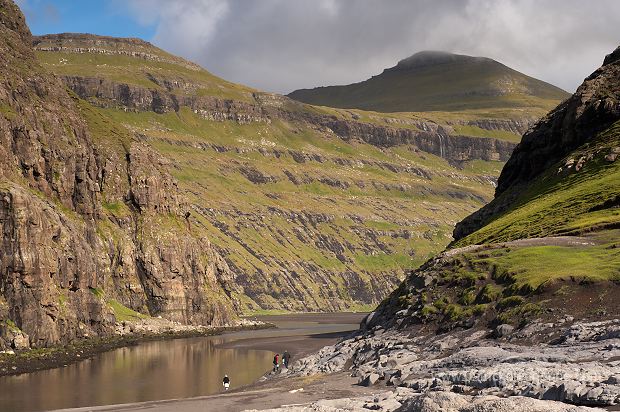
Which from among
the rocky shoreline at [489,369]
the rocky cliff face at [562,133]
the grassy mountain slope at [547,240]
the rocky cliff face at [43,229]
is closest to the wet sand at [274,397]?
the rocky shoreline at [489,369]

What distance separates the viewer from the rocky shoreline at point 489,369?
39312 millimetres

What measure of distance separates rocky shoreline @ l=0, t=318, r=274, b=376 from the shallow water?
10.8 feet

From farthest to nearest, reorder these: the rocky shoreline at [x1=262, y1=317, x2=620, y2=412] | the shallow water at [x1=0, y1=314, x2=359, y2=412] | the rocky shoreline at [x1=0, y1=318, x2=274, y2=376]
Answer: the rocky shoreline at [x1=0, y1=318, x2=274, y2=376] → the shallow water at [x1=0, y1=314, x2=359, y2=412] → the rocky shoreline at [x1=262, y1=317, x2=620, y2=412]

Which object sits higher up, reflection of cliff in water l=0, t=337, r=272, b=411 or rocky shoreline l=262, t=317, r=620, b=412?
rocky shoreline l=262, t=317, r=620, b=412

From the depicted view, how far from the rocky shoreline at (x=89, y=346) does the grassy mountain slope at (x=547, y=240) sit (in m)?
54.5

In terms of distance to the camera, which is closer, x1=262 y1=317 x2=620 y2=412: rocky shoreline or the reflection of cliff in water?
x1=262 y1=317 x2=620 y2=412: rocky shoreline

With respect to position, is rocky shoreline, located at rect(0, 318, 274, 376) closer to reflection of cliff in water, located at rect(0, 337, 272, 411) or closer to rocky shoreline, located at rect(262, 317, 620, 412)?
reflection of cliff in water, located at rect(0, 337, 272, 411)

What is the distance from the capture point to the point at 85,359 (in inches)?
5025

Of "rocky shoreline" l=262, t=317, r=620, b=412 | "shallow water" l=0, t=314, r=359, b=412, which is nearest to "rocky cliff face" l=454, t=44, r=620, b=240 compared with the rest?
"shallow water" l=0, t=314, r=359, b=412

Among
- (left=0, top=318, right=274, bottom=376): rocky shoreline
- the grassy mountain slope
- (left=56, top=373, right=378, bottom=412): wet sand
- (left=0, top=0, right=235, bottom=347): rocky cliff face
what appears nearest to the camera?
(left=56, top=373, right=378, bottom=412): wet sand

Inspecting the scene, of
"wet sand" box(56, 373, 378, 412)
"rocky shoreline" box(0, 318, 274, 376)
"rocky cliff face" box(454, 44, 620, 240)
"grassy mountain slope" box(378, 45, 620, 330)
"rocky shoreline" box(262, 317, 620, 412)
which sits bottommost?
"rocky shoreline" box(0, 318, 274, 376)

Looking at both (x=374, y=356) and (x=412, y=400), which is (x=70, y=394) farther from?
(x=412, y=400)

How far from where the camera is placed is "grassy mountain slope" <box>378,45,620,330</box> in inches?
2648

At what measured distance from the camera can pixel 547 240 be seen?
86000 millimetres
